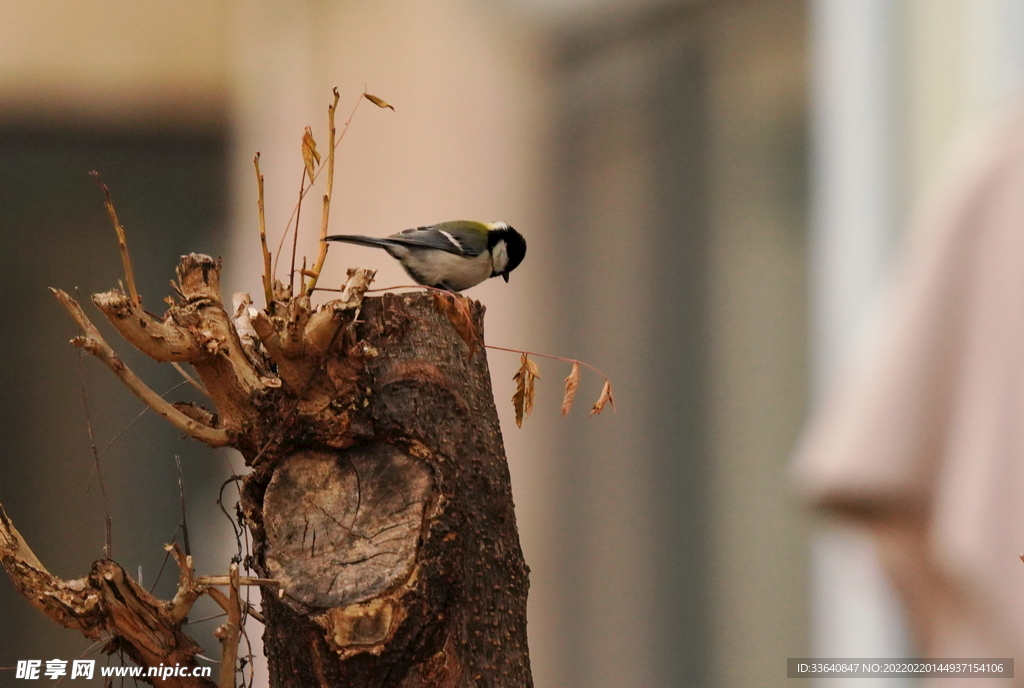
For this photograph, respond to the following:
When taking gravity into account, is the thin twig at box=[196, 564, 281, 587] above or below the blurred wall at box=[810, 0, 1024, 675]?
below

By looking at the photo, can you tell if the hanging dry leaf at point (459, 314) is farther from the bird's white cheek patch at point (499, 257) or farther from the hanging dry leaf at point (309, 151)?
the bird's white cheek patch at point (499, 257)

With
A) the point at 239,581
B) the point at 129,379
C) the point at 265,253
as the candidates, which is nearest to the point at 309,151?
the point at 265,253

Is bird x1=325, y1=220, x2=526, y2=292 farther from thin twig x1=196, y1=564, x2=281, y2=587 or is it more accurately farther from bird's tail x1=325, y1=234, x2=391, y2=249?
thin twig x1=196, y1=564, x2=281, y2=587

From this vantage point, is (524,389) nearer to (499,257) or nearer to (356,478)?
(356,478)

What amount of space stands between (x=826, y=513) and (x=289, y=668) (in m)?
0.56

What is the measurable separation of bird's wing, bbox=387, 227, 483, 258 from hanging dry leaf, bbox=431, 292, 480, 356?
525mm

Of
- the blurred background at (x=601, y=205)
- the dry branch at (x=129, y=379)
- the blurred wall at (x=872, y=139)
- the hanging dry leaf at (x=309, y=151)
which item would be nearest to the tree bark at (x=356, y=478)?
the dry branch at (x=129, y=379)

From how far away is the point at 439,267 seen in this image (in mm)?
1580

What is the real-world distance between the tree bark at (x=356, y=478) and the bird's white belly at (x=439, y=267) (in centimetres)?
50

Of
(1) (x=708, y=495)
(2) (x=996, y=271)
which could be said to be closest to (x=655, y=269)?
(1) (x=708, y=495)

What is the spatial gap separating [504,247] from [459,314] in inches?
28.4

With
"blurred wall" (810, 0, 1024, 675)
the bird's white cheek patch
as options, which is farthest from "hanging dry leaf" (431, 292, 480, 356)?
"blurred wall" (810, 0, 1024, 675)

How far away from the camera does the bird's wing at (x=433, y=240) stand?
1.55m

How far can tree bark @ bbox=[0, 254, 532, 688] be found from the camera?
97 centimetres
